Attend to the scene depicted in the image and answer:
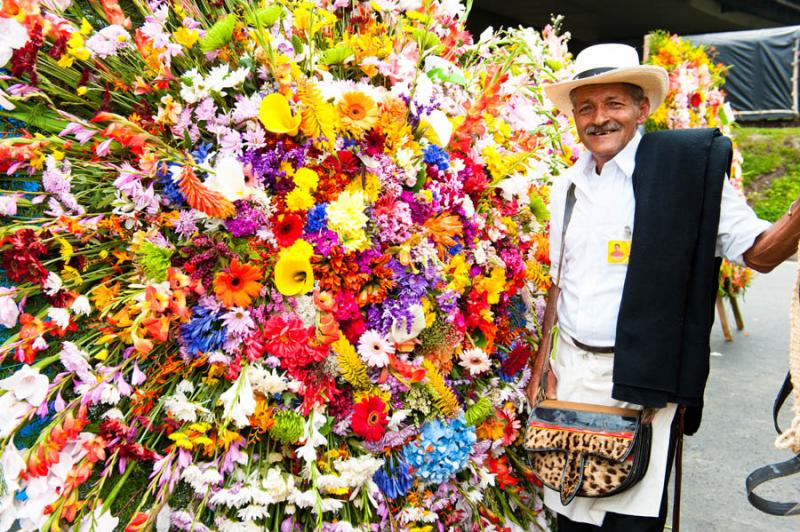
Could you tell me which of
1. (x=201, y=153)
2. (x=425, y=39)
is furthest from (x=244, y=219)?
(x=425, y=39)

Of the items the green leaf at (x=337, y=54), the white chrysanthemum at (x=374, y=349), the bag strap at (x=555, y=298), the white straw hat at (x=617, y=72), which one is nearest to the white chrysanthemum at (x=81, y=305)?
the white chrysanthemum at (x=374, y=349)

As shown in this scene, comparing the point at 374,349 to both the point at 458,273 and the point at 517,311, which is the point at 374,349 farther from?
the point at 517,311

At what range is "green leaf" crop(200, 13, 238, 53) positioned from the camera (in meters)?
1.94

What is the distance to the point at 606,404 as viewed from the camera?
2051 mm

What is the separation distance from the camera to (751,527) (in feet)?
9.99

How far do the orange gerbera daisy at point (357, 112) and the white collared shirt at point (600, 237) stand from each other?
65 cm

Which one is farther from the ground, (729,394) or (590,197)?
(590,197)

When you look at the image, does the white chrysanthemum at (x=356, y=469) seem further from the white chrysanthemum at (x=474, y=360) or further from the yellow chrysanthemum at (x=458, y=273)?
the yellow chrysanthemum at (x=458, y=273)

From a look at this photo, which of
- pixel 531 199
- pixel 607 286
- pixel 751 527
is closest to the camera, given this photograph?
pixel 607 286

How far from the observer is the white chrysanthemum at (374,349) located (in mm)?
1946

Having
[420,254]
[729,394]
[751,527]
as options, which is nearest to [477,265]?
[420,254]

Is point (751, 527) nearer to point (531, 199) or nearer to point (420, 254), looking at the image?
point (531, 199)

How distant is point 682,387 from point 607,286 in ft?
1.10

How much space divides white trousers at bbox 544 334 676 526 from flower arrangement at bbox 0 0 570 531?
Answer: 270 millimetres
